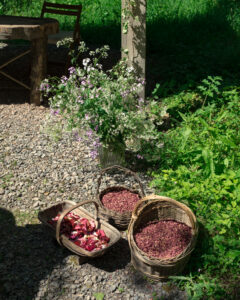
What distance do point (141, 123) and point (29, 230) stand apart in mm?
1429

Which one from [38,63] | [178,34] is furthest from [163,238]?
[178,34]

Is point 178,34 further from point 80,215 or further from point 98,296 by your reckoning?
point 98,296

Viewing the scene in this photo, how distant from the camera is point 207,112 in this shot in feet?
15.3

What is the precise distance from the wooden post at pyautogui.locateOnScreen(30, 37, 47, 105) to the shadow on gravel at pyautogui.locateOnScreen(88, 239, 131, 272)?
2.90 meters

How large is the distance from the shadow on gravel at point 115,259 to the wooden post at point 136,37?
237 cm

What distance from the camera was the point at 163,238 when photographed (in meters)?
3.14

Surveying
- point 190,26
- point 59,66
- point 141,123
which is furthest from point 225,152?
point 190,26

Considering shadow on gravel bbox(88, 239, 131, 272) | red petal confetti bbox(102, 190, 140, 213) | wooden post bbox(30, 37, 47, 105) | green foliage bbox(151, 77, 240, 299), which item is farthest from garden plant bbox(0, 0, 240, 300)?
wooden post bbox(30, 37, 47, 105)

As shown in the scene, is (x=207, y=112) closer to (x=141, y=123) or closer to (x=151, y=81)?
(x=141, y=123)

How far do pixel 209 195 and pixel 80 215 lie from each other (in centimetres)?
107

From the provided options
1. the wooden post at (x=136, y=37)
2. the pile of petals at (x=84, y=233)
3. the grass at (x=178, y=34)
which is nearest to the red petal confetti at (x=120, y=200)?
the pile of petals at (x=84, y=233)

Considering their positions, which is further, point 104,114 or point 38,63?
point 38,63

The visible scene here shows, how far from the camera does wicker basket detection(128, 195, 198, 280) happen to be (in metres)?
2.86

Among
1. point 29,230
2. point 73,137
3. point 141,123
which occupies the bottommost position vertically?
point 29,230
